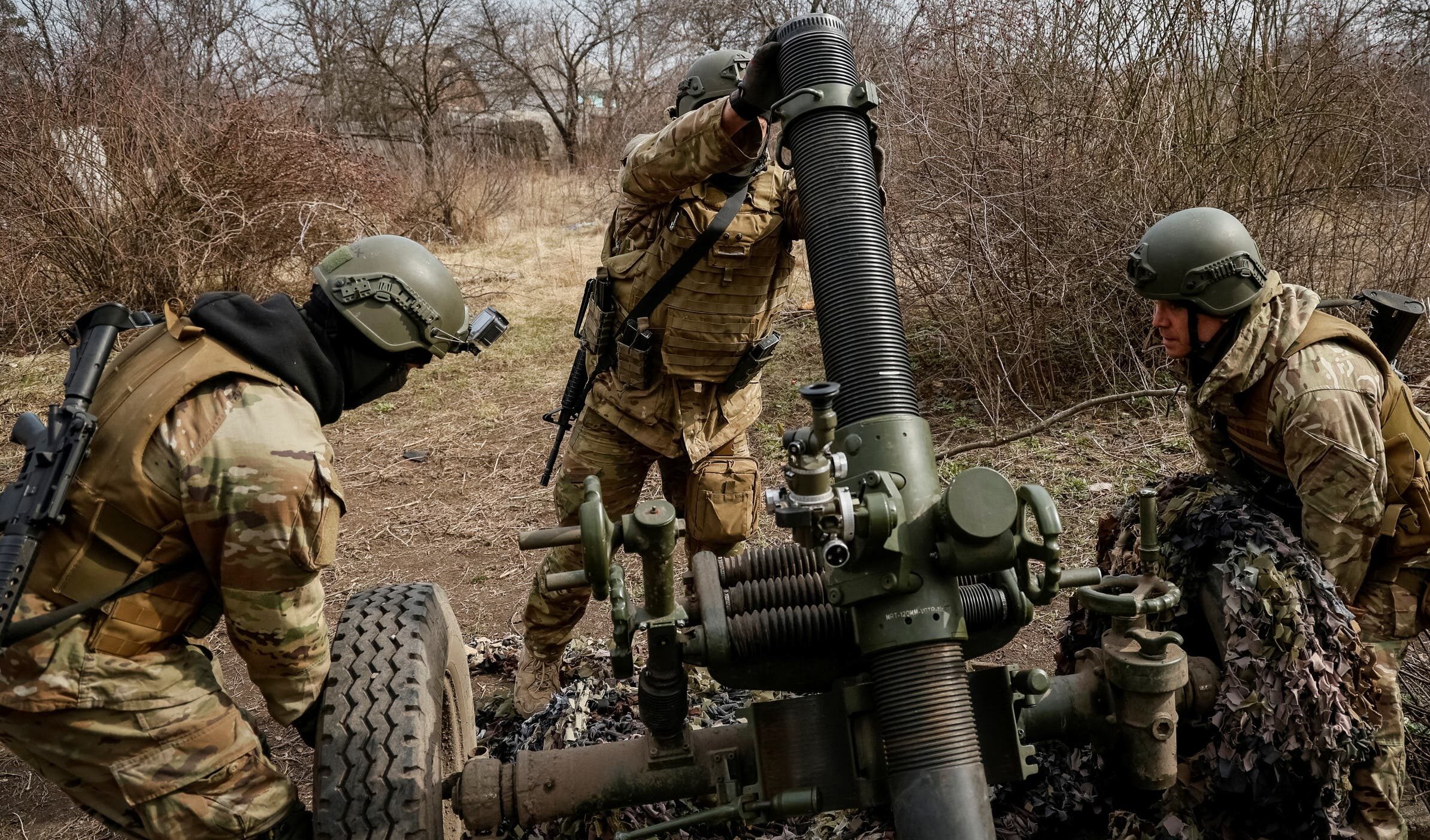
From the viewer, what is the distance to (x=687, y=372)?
390cm

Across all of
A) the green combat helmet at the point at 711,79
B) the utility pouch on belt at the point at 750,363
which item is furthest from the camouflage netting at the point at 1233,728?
the green combat helmet at the point at 711,79

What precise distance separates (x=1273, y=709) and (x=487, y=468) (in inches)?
234

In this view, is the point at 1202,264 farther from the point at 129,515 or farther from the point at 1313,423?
the point at 129,515

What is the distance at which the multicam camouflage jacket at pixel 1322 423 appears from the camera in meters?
2.89

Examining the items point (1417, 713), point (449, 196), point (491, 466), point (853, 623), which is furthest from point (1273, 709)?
point (449, 196)

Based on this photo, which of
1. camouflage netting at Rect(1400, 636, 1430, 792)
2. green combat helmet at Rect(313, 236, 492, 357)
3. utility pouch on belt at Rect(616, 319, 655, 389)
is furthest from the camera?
utility pouch on belt at Rect(616, 319, 655, 389)

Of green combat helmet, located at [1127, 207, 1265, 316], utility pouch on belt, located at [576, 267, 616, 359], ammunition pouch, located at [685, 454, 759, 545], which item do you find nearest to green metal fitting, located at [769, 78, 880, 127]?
green combat helmet, located at [1127, 207, 1265, 316]

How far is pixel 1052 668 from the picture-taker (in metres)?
4.24

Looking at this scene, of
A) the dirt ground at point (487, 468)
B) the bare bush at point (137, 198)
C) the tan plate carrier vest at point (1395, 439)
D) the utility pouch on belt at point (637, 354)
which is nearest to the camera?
the tan plate carrier vest at point (1395, 439)

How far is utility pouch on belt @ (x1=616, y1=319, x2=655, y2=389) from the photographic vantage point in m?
3.91

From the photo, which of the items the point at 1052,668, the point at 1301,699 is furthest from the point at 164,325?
the point at 1052,668

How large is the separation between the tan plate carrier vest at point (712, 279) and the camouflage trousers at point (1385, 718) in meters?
2.38

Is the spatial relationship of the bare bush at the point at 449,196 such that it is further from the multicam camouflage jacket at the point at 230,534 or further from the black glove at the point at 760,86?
the multicam camouflage jacket at the point at 230,534

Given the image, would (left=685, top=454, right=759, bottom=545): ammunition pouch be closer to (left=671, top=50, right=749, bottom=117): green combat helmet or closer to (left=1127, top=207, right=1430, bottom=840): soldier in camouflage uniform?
(left=671, top=50, right=749, bottom=117): green combat helmet
